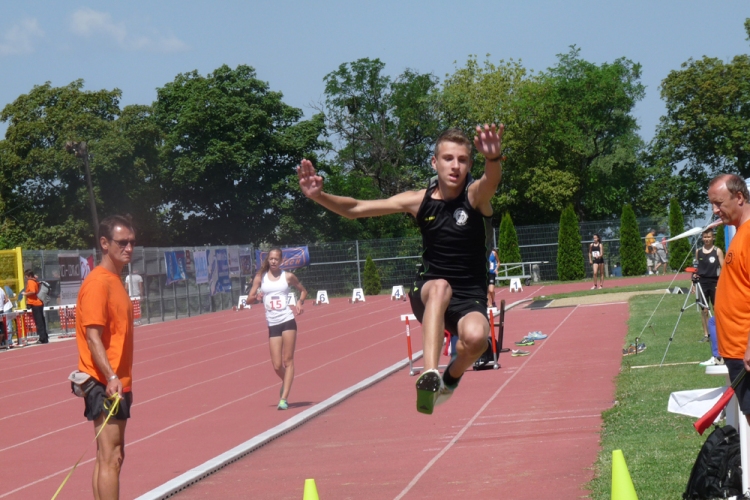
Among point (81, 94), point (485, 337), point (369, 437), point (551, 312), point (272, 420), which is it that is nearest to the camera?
point (485, 337)

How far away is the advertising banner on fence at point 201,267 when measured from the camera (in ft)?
130

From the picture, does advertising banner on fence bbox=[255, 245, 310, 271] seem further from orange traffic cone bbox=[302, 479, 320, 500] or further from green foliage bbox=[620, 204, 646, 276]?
orange traffic cone bbox=[302, 479, 320, 500]

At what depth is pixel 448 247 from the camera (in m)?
5.98

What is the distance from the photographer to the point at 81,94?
2279 inches

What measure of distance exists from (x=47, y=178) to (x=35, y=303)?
28676 mm

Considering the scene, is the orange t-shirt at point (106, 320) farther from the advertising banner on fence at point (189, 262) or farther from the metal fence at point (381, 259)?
the metal fence at point (381, 259)

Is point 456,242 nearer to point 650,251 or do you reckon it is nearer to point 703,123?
point 650,251

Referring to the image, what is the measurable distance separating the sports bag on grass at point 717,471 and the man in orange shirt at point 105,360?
3.97 metres

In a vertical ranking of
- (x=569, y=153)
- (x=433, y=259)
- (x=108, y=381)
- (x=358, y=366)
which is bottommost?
(x=358, y=366)

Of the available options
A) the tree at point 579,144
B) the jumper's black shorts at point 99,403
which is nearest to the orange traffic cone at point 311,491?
the jumper's black shorts at point 99,403

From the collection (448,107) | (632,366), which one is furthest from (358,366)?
(448,107)

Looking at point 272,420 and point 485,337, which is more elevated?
point 485,337

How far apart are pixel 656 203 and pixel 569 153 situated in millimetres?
6515

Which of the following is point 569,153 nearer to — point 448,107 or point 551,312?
point 448,107
